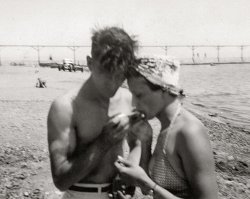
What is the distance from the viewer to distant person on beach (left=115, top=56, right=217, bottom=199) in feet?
7.97

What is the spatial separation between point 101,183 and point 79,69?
4873 centimetres

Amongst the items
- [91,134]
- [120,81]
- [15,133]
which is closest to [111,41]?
[120,81]

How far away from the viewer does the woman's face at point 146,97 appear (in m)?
2.59

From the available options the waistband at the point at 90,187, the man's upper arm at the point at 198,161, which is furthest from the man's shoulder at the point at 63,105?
the man's upper arm at the point at 198,161

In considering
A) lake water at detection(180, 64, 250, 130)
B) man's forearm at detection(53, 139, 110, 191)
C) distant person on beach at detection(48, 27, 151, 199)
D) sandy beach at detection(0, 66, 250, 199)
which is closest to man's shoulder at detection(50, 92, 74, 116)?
distant person on beach at detection(48, 27, 151, 199)

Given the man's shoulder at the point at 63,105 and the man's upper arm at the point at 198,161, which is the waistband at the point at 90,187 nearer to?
the man's shoulder at the point at 63,105

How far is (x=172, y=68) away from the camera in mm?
2654

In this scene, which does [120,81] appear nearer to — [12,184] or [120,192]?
[120,192]

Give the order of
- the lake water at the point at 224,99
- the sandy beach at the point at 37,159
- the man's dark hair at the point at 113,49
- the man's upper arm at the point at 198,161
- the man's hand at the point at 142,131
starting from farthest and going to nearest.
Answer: the lake water at the point at 224,99
the sandy beach at the point at 37,159
the man's hand at the point at 142,131
the man's dark hair at the point at 113,49
the man's upper arm at the point at 198,161

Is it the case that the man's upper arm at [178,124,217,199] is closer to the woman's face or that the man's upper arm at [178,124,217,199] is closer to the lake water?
the woman's face

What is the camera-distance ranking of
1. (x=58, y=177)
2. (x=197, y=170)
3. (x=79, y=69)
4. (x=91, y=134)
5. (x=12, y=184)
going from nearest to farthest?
(x=197, y=170) < (x=58, y=177) < (x=91, y=134) < (x=12, y=184) < (x=79, y=69)

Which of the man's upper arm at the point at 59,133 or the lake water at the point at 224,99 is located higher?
the man's upper arm at the point at 59,133

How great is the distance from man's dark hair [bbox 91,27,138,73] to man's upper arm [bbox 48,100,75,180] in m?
0.38

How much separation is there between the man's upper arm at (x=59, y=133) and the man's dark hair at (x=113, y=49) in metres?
0.38
